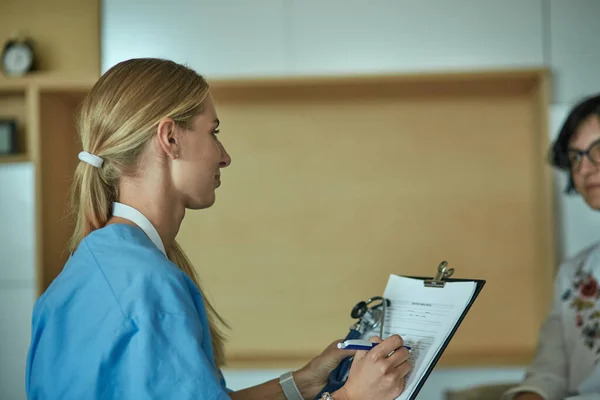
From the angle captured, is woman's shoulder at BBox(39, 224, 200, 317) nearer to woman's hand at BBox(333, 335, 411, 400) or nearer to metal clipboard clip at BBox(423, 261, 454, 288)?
woman's hand at BBox(333, 335, 411, 400)

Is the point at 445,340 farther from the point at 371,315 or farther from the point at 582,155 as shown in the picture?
the point at 582,155

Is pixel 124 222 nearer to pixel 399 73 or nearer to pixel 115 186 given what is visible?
pixel 115 186

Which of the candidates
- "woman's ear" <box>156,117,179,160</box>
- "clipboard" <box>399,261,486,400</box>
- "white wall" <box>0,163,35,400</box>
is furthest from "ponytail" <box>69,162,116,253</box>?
"white wall" <box>0,163,35,400</box>

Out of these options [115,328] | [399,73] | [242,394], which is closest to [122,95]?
[115,328]

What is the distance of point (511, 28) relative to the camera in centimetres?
254

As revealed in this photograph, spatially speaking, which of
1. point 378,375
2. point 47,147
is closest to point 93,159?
point 378,375

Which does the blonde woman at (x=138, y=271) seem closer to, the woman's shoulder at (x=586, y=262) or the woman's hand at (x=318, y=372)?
the woman's hand at (x=318, y=372)

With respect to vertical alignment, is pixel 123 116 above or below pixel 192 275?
above

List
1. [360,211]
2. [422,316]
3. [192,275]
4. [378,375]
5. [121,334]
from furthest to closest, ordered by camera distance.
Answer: [360,211]
[192,275]
[422,316]
[378,375]
[121,334]

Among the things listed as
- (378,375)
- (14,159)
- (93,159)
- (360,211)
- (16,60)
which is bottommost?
(378,375)

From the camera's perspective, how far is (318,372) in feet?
4.49

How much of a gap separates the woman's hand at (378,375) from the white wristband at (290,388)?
341 mm

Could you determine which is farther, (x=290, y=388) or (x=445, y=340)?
(x=290, y=388)

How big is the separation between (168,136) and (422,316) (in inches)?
22.3
